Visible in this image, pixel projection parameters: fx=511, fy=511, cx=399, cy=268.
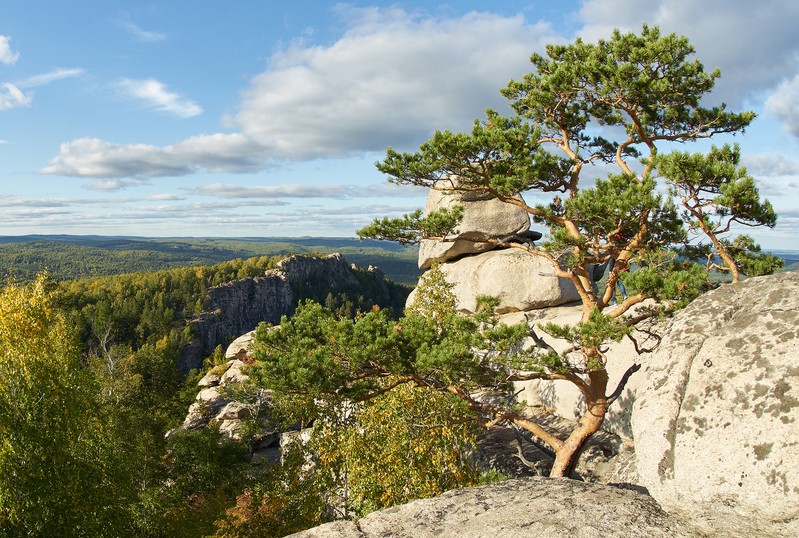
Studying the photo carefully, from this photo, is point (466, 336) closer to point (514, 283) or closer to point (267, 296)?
point (514, 283)

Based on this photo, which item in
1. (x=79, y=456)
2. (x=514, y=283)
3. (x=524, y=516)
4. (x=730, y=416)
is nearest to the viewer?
(x=730, y=416)

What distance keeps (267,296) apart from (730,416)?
553 feet

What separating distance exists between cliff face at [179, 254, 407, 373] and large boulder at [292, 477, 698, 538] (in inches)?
4526

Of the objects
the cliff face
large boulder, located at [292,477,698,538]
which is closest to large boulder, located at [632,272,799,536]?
large boulder, located at [292,477,698,538]

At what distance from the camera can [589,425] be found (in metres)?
13.1

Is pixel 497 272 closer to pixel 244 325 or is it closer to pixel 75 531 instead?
pixel 75 531

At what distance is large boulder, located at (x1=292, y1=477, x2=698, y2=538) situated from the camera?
273 inches

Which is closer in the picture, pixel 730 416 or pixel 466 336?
pixel 730 416

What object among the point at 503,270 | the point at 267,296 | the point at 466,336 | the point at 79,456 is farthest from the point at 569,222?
the point at 267,296

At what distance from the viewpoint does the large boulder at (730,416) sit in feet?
21.1

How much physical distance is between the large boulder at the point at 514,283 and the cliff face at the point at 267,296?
97.1 m

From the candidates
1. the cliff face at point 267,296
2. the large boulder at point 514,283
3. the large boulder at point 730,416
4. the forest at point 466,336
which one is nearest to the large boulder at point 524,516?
the large boulder at point 730,416

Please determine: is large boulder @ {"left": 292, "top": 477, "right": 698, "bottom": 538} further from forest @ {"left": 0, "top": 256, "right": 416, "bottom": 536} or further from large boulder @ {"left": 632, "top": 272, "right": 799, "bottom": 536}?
forest @ {"left": 0, "top": 256, "right": 416, "bottom": 536}

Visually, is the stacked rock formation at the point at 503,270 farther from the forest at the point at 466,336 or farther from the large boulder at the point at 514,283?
the forest at the point at 466,336
